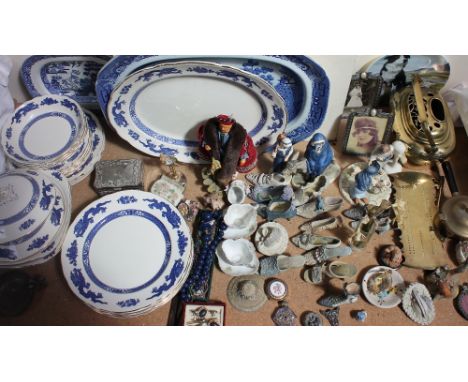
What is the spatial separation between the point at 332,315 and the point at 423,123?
2.53 ft

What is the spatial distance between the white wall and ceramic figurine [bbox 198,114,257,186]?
1.05 ft

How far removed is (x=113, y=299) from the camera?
1121 mm

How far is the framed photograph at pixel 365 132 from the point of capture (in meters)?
1.33

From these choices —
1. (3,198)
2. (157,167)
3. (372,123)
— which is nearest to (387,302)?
(372,123)

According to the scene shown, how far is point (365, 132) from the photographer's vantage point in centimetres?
137

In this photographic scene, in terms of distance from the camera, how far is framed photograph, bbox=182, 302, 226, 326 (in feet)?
3.76

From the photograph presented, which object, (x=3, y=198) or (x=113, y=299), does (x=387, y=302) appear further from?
(x=3, y=198)

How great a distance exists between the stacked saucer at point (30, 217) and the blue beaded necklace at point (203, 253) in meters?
0.43

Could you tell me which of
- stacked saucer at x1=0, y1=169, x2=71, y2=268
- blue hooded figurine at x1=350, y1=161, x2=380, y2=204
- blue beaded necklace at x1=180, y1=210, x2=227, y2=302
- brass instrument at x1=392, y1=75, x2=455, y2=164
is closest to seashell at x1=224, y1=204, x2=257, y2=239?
blue beaded necklace at x1=180, y1=210, x2=227, y2=302

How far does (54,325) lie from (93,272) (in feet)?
0.71

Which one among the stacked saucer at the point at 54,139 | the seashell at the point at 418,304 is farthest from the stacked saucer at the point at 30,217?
the seashell at the point at 418,304

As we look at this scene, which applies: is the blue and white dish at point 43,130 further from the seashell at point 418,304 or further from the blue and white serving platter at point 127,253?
the seashell at point 418,304

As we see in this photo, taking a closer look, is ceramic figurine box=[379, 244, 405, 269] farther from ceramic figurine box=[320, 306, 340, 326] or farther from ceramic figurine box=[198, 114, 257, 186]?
ceramic figurine box=[198, 114, 257, 186]

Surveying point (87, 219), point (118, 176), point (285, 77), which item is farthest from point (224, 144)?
point (87, 219)
